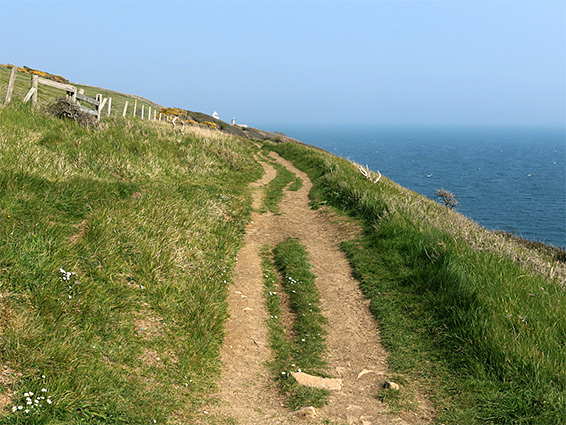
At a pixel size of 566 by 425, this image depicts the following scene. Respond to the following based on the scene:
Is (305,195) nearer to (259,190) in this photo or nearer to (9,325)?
(259,190)

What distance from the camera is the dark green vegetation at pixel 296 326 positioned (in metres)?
6.31

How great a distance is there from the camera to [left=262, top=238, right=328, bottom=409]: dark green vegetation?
631 centimetres

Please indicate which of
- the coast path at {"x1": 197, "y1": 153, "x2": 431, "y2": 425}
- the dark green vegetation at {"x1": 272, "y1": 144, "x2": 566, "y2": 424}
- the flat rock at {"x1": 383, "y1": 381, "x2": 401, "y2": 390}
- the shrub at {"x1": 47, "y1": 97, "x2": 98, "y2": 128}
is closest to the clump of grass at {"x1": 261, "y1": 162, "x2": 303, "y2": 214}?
the coast path at {"x1": 197, "y1": 153, "x2": 431, "y2": 425}

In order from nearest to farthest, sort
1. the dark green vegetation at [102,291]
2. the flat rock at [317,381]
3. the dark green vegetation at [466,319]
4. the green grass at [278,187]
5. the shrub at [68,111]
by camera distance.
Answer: the dark green vegetation at [102,291]
the dark green vegetation at [466,319]
the flat rock at [317,381]
the green grass at [278,187]
the shrub at [68,111]

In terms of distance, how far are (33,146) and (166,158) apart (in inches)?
256

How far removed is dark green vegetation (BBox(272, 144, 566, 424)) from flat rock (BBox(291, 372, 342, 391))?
3.36 ft

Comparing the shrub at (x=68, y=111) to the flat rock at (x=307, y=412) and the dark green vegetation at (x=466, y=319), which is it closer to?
the dark green vegetation at (x=466, y=319)

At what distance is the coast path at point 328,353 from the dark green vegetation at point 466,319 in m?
0.35

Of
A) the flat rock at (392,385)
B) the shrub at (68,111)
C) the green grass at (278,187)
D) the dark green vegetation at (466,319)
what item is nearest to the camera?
the dark green vegetation at (466,319)

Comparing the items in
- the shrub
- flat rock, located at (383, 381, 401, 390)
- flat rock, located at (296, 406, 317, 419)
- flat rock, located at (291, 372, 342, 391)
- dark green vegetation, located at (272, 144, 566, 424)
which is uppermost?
the shrub

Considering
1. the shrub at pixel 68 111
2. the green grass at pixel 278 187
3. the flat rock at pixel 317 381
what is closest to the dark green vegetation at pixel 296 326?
the flat rock at pixel 317 381

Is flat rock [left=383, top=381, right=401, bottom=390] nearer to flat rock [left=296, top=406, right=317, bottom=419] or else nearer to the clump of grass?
flat rock [left=296, top=406, right=317, bottom=419]

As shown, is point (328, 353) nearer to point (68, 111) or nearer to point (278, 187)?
point (278, 187)

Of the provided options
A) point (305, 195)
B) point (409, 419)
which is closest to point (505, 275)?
point (409, 419)
